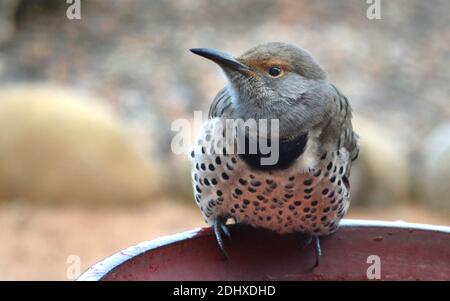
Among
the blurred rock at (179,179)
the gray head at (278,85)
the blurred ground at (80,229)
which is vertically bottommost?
the blurred ground at (80,229)

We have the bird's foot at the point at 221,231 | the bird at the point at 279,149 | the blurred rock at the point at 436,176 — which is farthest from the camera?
the blurred rock at the point at 436,176

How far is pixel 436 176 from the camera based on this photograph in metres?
6.83

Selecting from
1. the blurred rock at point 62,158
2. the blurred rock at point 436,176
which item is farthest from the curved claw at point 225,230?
the blurred rock at point 436,176

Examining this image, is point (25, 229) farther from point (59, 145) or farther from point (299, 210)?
point (299, 210)

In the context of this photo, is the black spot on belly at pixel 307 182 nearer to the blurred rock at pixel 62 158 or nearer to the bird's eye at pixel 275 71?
the bird's eye at pixel 275 71

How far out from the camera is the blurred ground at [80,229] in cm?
593

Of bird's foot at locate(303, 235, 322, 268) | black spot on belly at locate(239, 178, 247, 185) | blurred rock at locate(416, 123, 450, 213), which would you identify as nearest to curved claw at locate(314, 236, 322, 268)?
bird's foot at locate(303, 235, 322, 268)

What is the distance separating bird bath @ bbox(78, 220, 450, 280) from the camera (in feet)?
7.50

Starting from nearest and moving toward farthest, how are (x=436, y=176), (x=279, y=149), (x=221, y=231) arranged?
(x=221, y=231)
(x=279, y=149)
(x=436, y=176)

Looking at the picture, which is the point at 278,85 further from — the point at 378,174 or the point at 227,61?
the point at 378,174

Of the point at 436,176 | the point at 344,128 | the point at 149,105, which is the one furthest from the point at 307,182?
the point at 149,105

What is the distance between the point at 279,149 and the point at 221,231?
0.33 metres

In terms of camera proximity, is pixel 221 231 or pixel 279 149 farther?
pixel 279 149

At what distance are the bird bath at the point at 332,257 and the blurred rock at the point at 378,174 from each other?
163 inches
